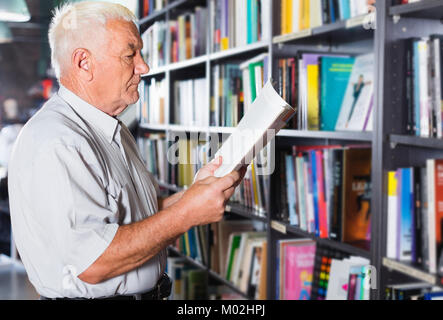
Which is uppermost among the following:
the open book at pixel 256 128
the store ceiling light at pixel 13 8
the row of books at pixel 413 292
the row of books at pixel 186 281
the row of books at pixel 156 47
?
the store ceiling light at pixel 13 8

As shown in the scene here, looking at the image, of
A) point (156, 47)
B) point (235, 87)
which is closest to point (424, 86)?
point (235, 87)

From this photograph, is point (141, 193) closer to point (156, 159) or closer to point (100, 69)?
point (100, 69)

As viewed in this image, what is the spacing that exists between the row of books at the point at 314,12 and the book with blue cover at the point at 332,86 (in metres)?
0.15

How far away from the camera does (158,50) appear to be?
3377 mm

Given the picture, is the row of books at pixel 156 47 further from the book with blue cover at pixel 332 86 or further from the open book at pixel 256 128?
the open book at pixel 256 128

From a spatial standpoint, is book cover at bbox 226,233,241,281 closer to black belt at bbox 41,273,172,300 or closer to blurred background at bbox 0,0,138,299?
black belt at bbox 41,273,172,300

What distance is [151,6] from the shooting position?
355 centimetres

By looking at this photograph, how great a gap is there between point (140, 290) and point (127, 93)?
554 mm

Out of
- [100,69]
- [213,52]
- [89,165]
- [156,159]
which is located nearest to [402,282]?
[89,165]

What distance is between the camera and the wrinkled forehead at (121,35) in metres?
1.36

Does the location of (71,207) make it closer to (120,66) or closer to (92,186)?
(92,186)

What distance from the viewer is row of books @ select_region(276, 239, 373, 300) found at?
173 cm

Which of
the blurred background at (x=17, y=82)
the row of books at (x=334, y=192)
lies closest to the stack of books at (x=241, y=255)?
the row of books at (x=334, y=192)

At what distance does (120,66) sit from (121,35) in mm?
85
